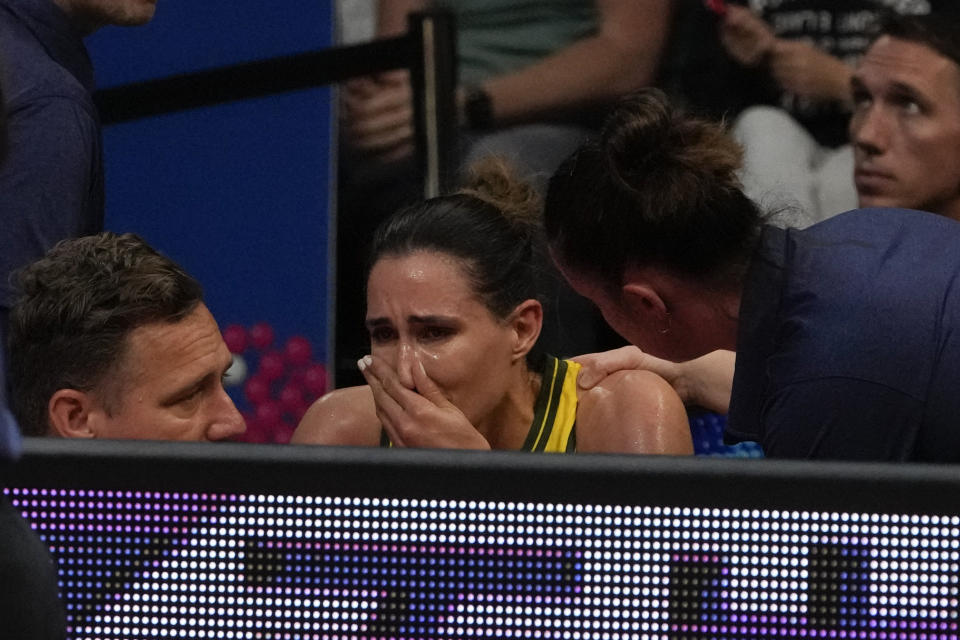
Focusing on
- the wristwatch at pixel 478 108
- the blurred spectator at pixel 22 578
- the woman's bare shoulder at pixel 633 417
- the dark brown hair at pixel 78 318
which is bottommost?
the woman's bare shoulder at pixel 633 417

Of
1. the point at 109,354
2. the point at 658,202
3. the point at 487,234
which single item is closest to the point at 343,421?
the point at 487,234

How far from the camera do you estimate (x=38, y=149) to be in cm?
217

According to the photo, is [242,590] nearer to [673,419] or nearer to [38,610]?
[38,610]

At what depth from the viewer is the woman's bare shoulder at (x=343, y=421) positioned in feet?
7.24

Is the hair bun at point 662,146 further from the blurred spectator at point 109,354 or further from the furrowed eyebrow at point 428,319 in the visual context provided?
the blurred spectator at point 109,354

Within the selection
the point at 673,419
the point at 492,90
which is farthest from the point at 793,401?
the point at 492,90

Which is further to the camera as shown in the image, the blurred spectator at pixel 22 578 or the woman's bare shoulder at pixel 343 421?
the woman's bare shoulder at pixel 343 421

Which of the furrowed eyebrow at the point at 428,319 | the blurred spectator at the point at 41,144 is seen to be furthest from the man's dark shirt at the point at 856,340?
the blurred spectator at the point at 41,144

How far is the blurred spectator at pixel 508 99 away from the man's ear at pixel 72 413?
48.6 inches

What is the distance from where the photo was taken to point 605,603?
959mm

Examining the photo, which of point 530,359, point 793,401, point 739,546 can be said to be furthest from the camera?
point 530,359

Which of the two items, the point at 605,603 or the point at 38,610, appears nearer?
the point at 38,610

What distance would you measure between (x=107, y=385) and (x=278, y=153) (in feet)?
4.79

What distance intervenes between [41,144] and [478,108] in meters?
1.13
